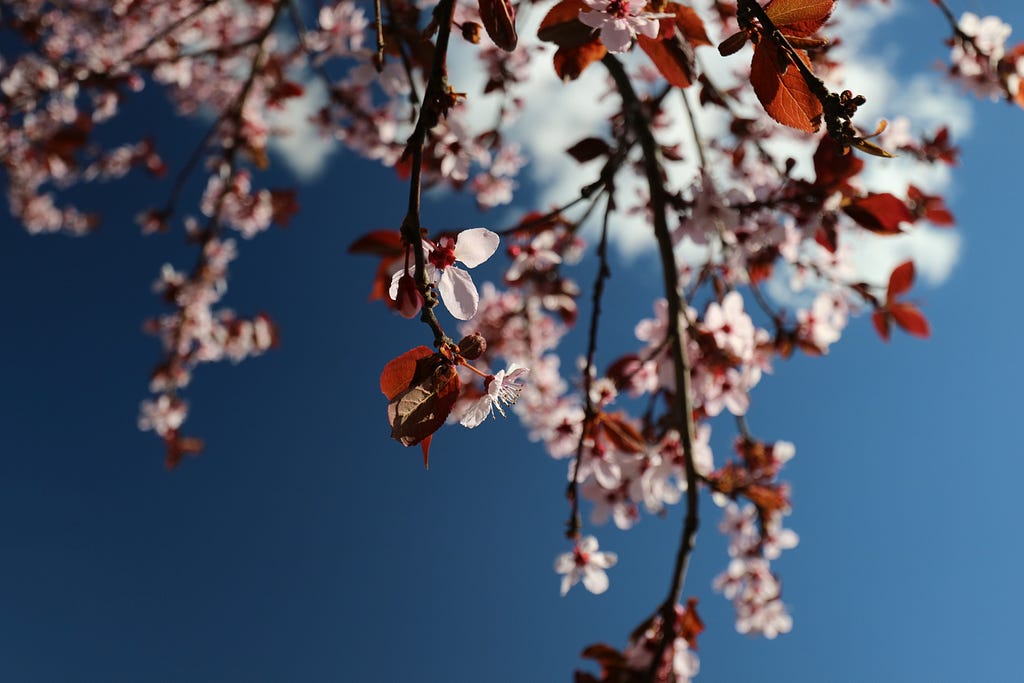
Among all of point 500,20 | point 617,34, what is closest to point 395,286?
point 500,20

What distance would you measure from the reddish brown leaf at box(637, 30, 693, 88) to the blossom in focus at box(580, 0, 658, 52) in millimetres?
82

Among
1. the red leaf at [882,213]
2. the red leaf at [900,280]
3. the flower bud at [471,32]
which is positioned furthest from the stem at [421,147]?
the red leaf at [900,280]

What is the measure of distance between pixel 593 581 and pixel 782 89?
1.02m

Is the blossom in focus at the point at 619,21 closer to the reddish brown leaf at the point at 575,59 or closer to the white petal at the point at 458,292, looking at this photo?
the reddish brown leaf at the point at 575,59

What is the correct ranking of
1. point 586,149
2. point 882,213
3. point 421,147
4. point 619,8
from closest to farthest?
point 421,147 → point 619,8 → point 882,213 → point 586,149

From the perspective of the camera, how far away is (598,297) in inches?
46.5

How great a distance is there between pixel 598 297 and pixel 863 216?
0.46 metres

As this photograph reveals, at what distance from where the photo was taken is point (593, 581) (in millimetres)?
1298

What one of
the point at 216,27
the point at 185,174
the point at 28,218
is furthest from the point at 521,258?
the point at 28,218

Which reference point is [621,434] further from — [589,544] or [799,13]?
[799,13]

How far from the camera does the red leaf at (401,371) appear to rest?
0.58 meters

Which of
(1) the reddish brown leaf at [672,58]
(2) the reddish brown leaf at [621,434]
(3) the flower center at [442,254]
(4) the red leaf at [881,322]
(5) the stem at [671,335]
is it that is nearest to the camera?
(3) the flower center at [442,254]

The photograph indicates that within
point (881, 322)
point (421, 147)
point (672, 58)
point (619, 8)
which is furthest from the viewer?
point (881, 322)

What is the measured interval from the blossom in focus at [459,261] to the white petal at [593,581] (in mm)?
871
